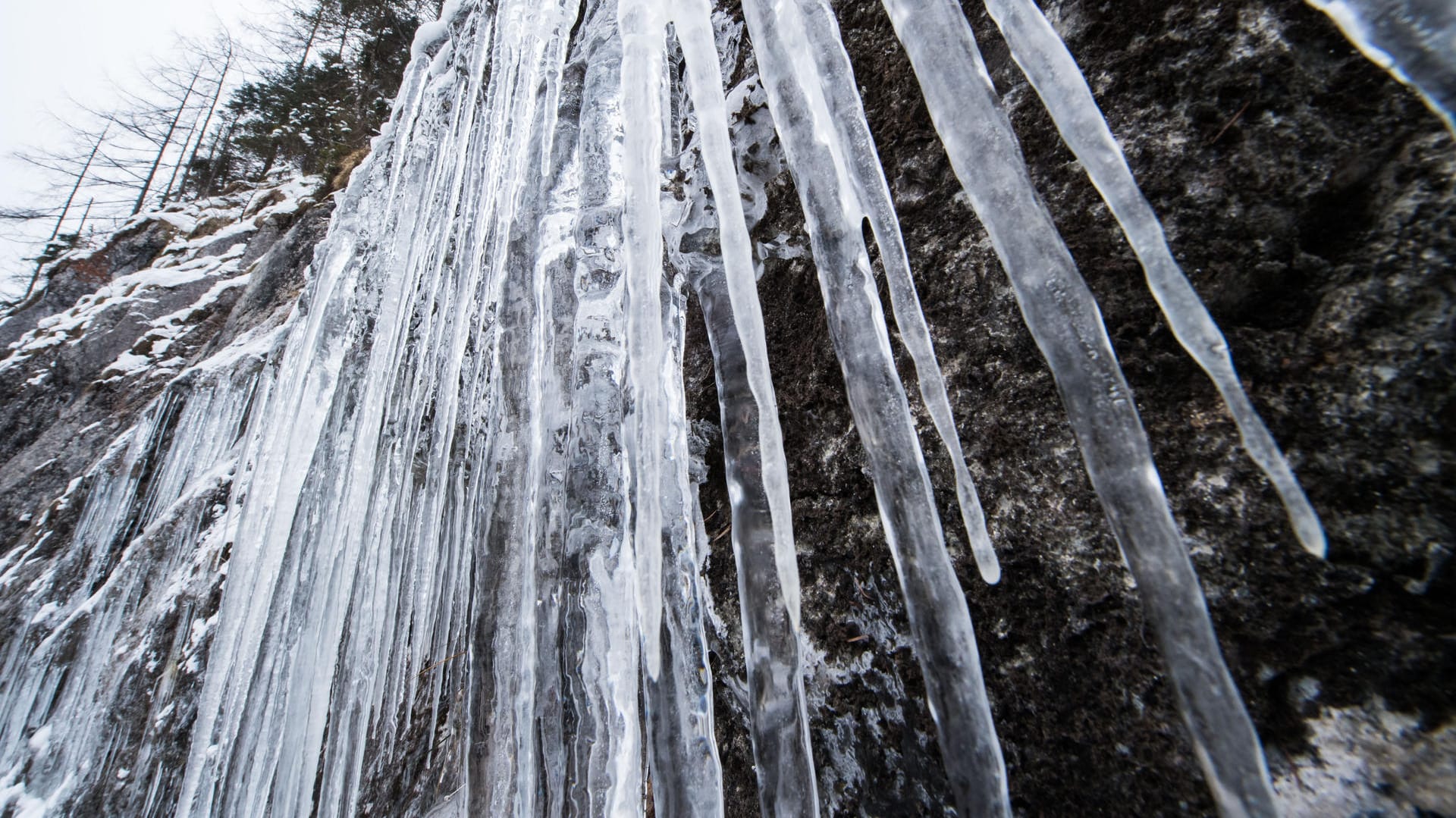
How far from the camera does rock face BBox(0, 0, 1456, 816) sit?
26.2 inches

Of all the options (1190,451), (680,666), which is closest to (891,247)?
(1190,451)

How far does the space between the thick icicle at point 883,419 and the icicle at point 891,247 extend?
0.02m

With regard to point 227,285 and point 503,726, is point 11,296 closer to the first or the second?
point 227,285

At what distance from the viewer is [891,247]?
106cm

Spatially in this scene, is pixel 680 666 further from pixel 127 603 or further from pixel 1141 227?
pixel 127 603

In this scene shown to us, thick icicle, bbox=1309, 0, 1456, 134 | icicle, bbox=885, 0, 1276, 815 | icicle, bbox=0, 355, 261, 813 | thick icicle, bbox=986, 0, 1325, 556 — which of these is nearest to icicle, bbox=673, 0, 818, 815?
icicle, bbox=885, 0, 1276, 815

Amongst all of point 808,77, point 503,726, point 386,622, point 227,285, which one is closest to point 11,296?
point 227,285

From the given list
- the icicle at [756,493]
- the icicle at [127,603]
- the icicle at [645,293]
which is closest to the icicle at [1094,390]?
the icicle at [756,493]

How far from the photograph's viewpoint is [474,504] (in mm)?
2508

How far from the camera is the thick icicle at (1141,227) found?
66 centimetres

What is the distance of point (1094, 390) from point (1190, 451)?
21cm

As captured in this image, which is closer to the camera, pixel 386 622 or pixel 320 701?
pixel 320 701

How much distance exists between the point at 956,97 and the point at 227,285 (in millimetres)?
9367

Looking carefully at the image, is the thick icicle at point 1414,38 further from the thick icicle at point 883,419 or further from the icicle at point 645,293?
the icicle at point 645,293
